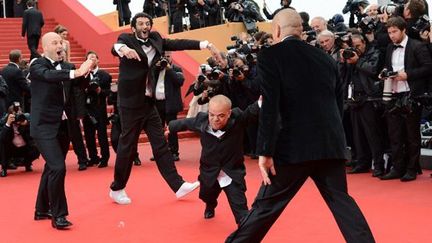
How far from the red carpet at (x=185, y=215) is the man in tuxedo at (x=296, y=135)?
48.1 inches

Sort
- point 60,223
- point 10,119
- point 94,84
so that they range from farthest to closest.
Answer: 1. point 94,84
2. point 10,119
3. point 60,223

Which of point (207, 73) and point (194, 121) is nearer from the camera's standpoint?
point (194, 121)

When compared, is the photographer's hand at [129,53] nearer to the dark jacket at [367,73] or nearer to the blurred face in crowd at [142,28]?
the blurred face in crowd at [142,28]

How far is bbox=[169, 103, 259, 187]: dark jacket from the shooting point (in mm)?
5723

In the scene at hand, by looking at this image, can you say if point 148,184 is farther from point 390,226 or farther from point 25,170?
point 390,226

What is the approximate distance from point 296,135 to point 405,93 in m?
3.76

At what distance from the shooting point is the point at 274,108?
3961 millimetres

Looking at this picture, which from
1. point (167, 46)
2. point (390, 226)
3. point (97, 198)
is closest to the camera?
point (390, 226)

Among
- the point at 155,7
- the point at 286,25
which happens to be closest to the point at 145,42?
the point at 286,25

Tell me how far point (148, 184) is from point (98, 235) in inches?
102

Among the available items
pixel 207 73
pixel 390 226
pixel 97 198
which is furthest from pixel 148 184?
pixel 390 226

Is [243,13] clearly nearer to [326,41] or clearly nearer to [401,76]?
[326,41]

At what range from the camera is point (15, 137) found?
31.0ft

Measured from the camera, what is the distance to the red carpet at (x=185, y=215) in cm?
554
